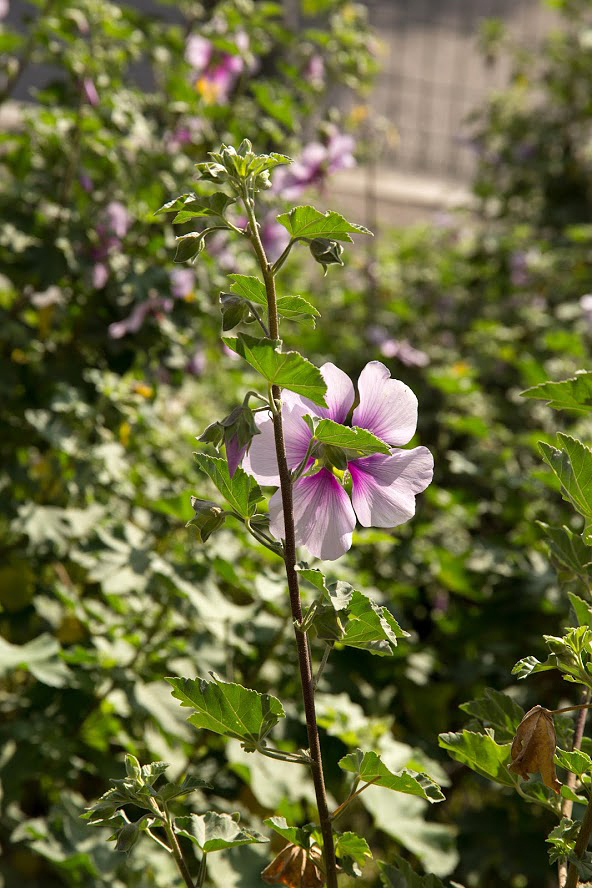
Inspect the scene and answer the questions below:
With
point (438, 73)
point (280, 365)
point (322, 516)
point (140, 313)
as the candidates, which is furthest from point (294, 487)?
point (438, 73)

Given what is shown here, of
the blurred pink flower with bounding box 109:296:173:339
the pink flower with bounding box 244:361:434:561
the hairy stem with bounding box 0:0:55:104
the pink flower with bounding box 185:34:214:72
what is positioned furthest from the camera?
the pink flower with bounding box 185:34:214:72

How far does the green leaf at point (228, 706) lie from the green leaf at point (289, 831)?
0.19 feet

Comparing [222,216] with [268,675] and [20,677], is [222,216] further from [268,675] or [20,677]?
[20,677]

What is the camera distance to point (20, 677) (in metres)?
1.92

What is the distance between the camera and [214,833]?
2.32ft

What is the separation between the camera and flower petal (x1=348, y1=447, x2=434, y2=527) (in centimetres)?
73

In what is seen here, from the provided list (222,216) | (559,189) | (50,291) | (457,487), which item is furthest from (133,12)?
(559,189)

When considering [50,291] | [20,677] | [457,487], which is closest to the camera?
[50,291]

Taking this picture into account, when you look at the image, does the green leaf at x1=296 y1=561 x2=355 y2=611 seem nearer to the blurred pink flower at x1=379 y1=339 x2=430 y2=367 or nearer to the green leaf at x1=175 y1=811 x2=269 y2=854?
the green leaf at x1=175 y1=811 x2=269 y2=854

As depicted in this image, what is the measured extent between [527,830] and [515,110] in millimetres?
3080

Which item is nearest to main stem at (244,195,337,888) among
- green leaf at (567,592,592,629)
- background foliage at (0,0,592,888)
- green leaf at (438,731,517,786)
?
green leaf at (438,731,517,786)

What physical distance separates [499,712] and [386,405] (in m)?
0.28

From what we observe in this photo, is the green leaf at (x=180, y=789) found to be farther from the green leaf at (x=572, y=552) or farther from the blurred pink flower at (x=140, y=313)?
the blurred pink flower at (x=140, y=313)

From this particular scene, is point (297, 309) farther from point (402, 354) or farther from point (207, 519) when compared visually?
point (402, 354)
